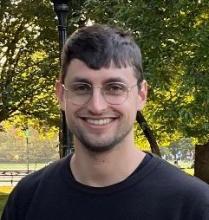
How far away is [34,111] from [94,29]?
20239mm

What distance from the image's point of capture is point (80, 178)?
2.01m

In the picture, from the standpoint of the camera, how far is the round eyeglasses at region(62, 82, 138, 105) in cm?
188

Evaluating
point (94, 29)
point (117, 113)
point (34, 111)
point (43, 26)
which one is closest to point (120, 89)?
point (117, 113)

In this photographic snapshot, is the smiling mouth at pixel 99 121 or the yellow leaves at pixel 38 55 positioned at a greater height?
the yellow leaves at pixel 38 55

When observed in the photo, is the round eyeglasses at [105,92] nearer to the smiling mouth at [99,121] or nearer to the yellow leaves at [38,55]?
the smiling mouth at [99,121]

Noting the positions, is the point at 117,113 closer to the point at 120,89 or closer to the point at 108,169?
the point at 120,89

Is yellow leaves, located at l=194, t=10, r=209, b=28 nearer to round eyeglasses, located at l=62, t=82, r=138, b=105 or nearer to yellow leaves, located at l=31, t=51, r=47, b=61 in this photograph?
round eyeglasses, located at l=62, t=82, r=138, b=105

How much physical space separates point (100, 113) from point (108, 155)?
0.48 feet

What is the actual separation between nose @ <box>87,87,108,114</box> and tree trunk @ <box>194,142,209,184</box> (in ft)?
60.5

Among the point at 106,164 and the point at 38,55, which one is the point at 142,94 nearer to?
the point at 106,164

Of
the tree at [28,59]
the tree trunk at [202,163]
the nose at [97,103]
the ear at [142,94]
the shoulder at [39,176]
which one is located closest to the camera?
the nose at [97,103]

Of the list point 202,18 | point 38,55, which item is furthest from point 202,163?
point 202,18

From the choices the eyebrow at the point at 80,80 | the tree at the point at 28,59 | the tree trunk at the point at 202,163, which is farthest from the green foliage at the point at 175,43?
the tree trunk at the point at 202,163

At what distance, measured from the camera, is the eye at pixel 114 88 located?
1.88 metres
